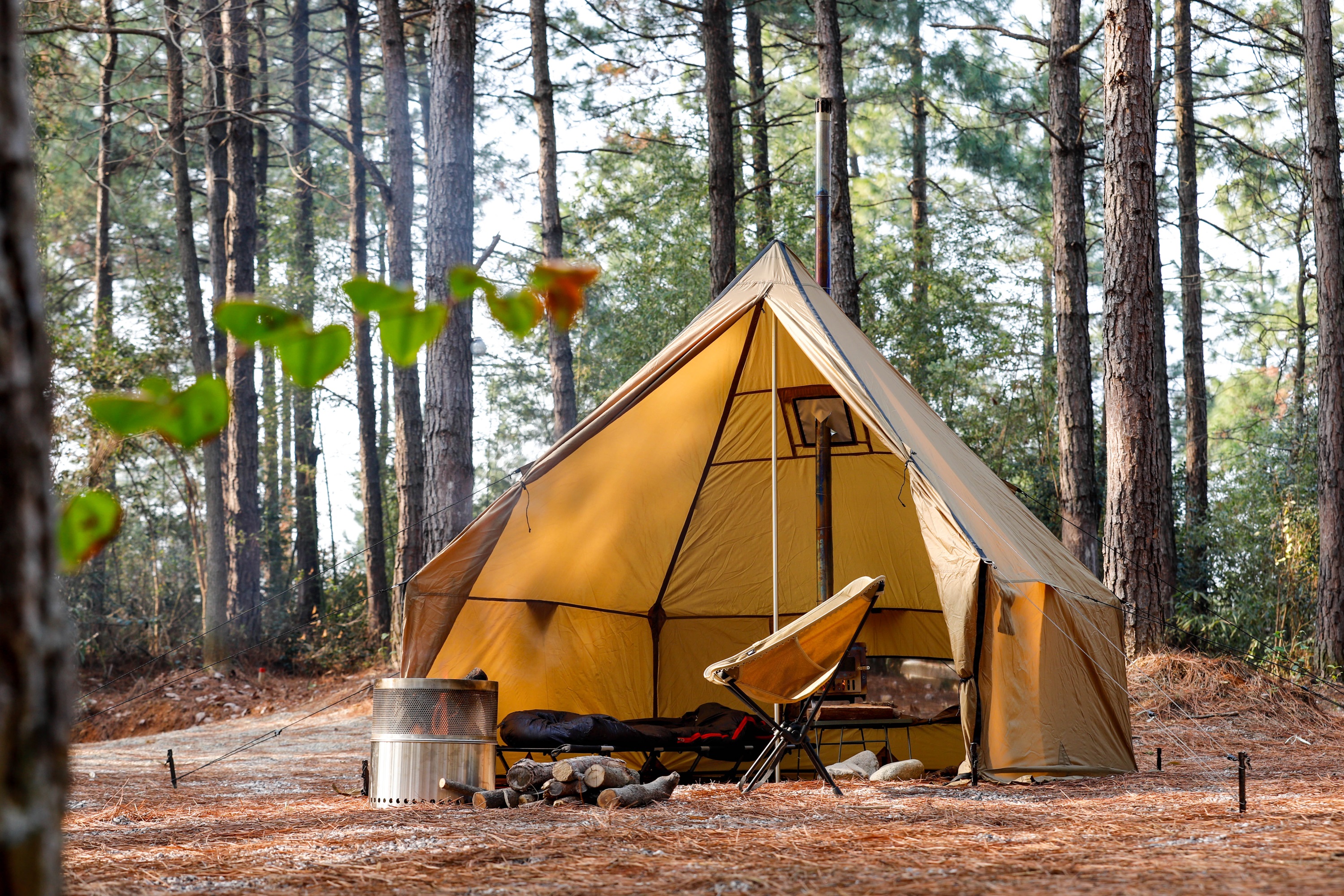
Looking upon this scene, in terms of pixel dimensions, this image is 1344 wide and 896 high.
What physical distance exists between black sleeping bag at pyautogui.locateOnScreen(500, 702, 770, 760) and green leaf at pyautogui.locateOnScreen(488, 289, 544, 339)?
3.66 metres

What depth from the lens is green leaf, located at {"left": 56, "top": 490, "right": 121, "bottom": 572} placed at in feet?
2.98

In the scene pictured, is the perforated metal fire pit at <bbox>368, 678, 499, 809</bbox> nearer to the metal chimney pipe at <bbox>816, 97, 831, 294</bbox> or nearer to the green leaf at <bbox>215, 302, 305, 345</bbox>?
the metal chimney pipe at <bbox>816, 97, 831, 294</bbox>

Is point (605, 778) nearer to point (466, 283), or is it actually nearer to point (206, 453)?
point (466, 283)

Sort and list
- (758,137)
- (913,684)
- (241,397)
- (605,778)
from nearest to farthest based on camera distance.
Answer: (605,778) < (913,684) < (241,397) < (758,137)

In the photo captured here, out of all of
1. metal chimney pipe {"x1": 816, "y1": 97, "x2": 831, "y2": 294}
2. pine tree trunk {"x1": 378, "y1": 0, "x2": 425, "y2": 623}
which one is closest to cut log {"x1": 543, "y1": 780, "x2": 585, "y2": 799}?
metal chimney pipe {"x1": 816, "y1": 97, "x2": 831, "y2": 294}

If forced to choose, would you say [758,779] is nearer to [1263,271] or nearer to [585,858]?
[585,858]

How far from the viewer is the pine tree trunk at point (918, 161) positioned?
496 inches

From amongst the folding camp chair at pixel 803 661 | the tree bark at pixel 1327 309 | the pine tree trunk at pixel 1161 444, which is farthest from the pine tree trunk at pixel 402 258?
the tree bark at pixel 1327 309

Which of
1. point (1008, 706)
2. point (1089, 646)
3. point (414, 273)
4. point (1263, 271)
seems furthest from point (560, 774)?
point (1263, 271)

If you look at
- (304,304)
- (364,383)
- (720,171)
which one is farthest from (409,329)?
(304,304)

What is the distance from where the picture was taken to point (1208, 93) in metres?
13.0

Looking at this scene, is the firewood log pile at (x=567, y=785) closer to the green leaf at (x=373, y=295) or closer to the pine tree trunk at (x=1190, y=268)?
the green leaf at (x=373, y=295)

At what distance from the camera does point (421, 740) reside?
3.92m

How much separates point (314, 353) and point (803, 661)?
3326mm
